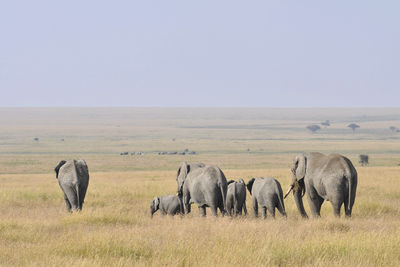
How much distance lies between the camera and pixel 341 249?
9.66m

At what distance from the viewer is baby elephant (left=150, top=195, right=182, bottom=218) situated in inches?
683

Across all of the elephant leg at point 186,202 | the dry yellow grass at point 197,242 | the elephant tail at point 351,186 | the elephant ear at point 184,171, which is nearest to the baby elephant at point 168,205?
the elephant ear at point 184,171

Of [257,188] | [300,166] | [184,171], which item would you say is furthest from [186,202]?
[300,166]

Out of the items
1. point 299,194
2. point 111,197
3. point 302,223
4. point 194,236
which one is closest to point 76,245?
point 194,236

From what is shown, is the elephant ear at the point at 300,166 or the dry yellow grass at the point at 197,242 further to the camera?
the elephant ear at the point at 300,166

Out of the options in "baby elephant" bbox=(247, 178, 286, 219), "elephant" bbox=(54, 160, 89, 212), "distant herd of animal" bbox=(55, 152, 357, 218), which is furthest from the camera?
"elephant" bbox=(54, 160, 89, 212)

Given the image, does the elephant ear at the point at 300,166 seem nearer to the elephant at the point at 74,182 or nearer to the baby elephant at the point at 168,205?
the baby elephant at the point at 168,205

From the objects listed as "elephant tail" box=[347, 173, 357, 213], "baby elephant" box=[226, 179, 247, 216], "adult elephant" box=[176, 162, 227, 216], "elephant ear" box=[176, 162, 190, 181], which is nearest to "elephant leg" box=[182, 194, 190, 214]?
"adult elephant" box=[176, 162, 227, 216]

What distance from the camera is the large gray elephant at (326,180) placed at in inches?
526

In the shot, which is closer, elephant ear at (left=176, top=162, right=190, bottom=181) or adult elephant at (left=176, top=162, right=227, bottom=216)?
adult elephant at (left=176, top=162, right=227, bottom=216)

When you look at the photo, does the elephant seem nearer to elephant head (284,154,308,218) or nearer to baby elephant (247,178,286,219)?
baby elephant (247,178,286,219)

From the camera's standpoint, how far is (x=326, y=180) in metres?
13.6

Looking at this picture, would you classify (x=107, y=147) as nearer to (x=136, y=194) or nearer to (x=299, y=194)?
(x=136, y=194)

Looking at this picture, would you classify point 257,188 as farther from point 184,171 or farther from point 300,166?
point 184,171
